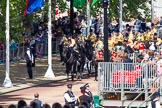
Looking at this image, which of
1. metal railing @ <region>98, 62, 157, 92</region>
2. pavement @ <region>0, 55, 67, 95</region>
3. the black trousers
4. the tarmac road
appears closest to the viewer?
metal railing @ <region>98, 62, 157, 92</region>

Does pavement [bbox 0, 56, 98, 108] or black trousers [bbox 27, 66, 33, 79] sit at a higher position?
black trousers [bbox 27, 66, 33, 79]

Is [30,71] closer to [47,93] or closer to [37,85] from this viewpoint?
[37,85]

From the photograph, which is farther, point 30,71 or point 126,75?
point 30,71

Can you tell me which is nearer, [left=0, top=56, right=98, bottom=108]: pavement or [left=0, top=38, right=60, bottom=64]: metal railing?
[left=0, top=56, right=98, bottom=108]: pavement

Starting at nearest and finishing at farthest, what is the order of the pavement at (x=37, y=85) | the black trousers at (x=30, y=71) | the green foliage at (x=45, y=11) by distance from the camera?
the pavement at (x=37, y=85), the green foliage at (x=45, y=11), the black trousers at (x=30, y=71)

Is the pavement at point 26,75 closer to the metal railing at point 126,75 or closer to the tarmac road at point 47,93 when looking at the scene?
the tarmac road at point 47,93

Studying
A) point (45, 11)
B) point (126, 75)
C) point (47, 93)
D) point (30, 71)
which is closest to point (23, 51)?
point (45, 11)

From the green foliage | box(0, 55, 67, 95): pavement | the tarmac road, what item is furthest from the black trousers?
the green foliage

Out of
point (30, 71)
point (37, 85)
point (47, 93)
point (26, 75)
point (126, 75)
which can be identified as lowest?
point (47, 93)

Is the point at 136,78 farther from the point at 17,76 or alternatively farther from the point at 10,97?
the point at 17,76

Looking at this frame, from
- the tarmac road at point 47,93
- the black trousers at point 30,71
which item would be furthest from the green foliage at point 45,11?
the tarmac road at point 47,93

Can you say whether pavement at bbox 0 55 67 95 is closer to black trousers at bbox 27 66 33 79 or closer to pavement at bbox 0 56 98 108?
pavement at bbox 0 56 98 108

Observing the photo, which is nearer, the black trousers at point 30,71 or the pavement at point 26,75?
the pavement at point 26,75

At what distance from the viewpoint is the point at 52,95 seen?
33750 mm
